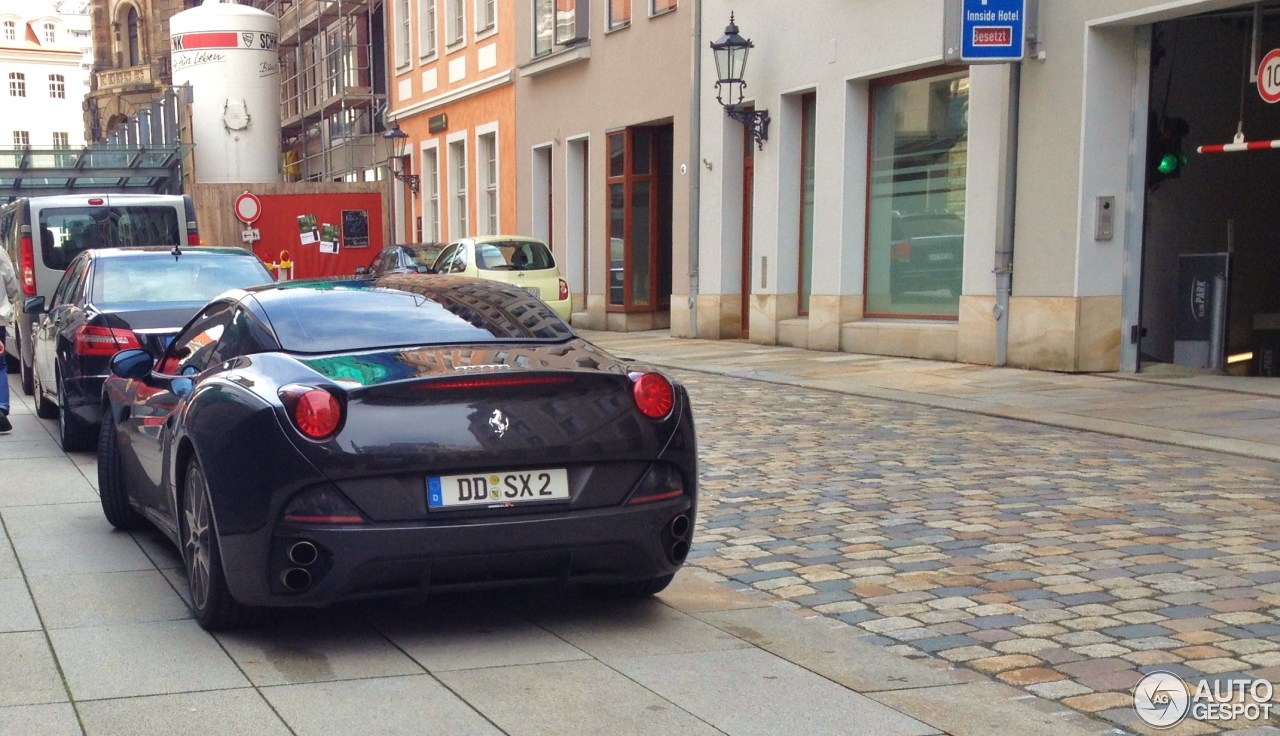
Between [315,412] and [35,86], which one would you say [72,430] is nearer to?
[315,412]

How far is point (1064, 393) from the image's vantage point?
13.4 m

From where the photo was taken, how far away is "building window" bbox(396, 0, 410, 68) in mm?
38906

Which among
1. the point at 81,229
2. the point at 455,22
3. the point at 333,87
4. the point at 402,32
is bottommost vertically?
the point at 81,229

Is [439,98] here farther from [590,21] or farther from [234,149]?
[234,149]

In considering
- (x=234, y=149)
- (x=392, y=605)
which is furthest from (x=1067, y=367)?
(x=234, y=149)

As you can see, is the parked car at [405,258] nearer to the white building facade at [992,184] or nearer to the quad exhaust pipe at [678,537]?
the white building facade at [992,184]

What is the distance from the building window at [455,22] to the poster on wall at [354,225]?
578cm

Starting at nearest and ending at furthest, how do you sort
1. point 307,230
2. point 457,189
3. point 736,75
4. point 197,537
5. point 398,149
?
point 197,537
point 736,75
point 307,230
point 457,189
point 398,149

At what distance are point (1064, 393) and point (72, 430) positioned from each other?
8356mm

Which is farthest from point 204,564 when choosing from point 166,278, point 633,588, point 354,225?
point 354,225

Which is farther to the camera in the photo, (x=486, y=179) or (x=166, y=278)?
(x=486, y=179)

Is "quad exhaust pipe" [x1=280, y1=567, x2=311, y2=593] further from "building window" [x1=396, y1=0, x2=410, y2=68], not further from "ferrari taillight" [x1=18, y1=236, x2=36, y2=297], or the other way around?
"building window" [x1=396, y1=0, x2=410, y2=68]

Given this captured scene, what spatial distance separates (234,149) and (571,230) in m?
21.0

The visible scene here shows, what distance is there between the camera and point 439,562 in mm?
5031
